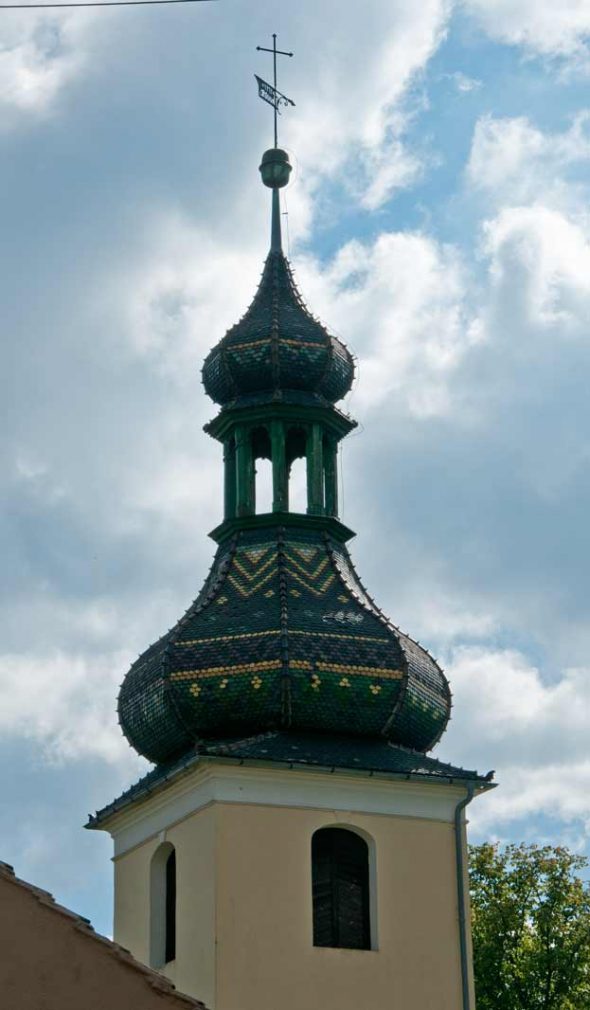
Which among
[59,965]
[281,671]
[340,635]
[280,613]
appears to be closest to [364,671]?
[340,635]

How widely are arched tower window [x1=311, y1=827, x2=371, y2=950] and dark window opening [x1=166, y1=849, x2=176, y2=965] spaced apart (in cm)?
146

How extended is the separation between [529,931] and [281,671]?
34.0ft

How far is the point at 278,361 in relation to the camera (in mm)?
23156

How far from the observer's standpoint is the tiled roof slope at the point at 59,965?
14219 millimetres

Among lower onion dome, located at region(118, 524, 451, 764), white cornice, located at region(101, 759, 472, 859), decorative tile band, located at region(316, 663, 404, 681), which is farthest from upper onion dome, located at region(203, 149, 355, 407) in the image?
white cornice, located at region(101, 759, 472, 859)

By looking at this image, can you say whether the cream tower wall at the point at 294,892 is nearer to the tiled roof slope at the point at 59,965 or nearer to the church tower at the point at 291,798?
the church tower at the point at 291,798

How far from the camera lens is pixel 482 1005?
28594 mm

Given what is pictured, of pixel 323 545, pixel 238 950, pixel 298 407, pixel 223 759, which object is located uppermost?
pixel 298 407

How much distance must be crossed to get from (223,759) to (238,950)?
5.64ft

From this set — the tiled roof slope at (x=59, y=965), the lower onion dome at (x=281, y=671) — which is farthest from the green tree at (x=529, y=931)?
the tiled roof slope at (x=59, y=965)

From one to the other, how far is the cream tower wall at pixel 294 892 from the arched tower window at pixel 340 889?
0.13 metres

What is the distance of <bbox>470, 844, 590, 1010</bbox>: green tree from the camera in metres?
28.7

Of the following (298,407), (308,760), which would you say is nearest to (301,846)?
(308,760)

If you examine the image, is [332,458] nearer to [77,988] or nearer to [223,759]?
[223,759]
